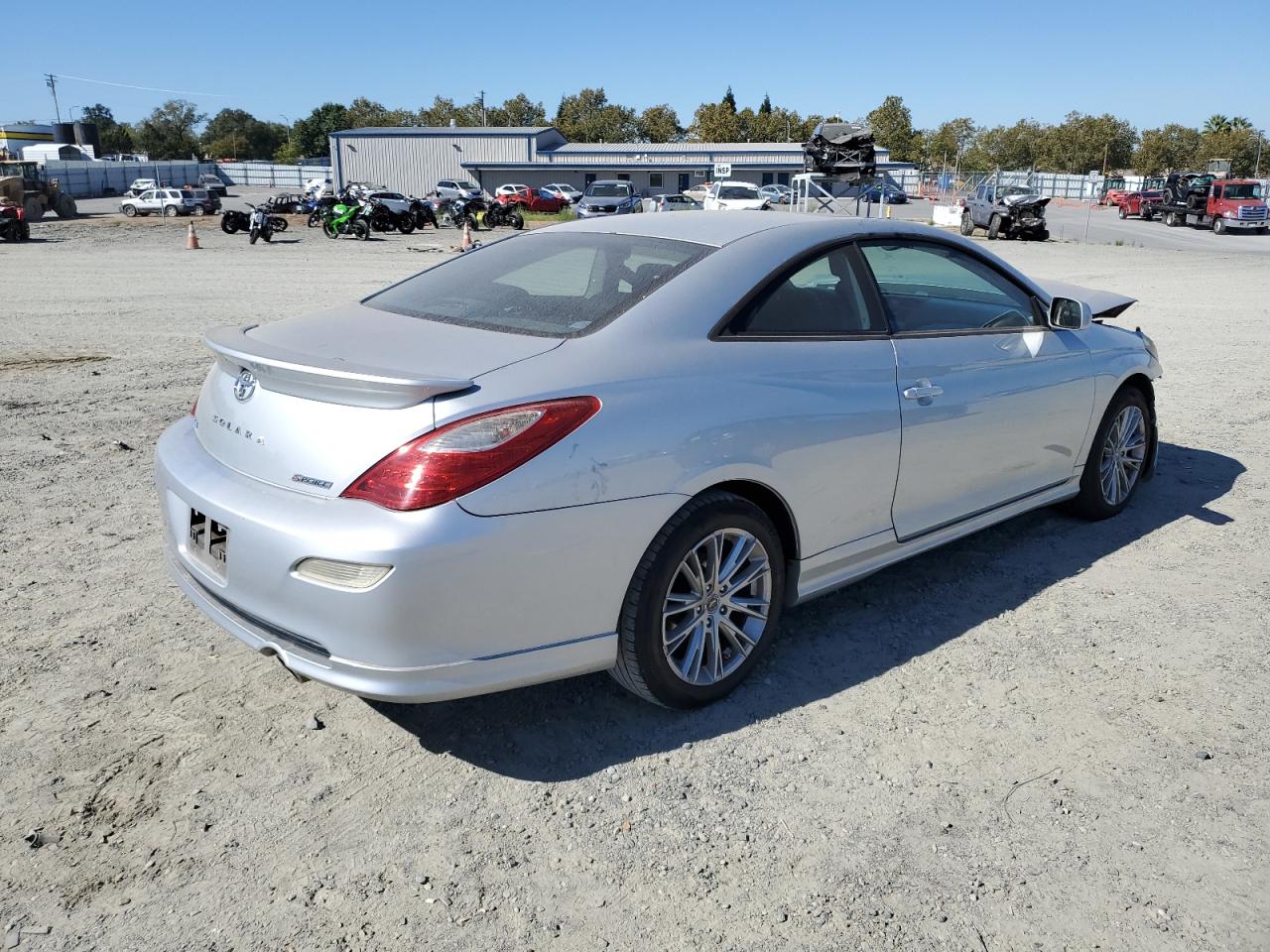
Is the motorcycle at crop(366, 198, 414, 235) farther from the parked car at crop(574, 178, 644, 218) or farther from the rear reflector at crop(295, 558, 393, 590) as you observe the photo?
the rear reflector at crop(295, 558, 393, 590)

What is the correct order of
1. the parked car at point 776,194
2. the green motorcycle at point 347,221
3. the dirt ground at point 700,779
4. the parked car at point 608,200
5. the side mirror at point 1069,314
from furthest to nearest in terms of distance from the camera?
the parked car at point 776,194
the parked car at point 608,200
the green motorcycle at point 347,221
the side mirror at point 1069,314
the dirt ground at point 700,779

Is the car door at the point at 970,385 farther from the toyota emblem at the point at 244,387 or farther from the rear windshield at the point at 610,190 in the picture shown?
the rear windshield at the point at 610,190

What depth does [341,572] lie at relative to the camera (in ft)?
8.47

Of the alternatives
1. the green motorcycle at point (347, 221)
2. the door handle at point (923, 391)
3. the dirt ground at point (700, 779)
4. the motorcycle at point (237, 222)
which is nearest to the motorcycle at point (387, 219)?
the green motorcycle at point (347, 221)

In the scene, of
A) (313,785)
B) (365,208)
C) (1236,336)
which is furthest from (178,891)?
(365,208)

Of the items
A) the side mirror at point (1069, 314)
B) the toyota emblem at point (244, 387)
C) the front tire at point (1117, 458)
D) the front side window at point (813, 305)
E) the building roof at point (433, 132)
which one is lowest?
the front tire at point (1117, 458)

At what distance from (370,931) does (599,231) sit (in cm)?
258

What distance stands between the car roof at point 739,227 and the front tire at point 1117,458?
1594 mm

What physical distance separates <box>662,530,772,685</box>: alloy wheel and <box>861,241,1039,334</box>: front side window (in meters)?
1.18

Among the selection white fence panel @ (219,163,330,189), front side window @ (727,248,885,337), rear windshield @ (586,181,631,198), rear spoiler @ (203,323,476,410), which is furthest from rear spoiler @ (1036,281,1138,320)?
white fence panel @ (219,163,330,189)

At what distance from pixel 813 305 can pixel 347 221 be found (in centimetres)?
2808

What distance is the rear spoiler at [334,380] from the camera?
2.61 metres

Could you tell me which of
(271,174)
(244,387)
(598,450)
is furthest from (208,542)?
(271,174)

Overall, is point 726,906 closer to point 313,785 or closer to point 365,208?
point 313,785
